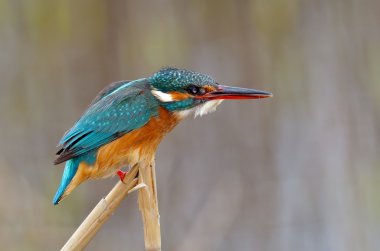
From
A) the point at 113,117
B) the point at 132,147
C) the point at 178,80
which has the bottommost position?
the point at 132,147

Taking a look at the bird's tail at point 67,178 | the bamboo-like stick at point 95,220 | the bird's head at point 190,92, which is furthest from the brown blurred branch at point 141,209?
the bird's head at point 190,92

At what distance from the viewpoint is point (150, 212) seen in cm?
205

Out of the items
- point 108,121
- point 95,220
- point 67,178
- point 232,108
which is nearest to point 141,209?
point 95,220

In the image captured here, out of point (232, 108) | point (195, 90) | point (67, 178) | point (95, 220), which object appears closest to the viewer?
point (95, 220)

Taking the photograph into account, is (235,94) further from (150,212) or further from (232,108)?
(232,108)

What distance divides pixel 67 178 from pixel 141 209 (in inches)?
14.5

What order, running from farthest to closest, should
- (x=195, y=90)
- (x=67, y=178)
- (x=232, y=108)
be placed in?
(x=232, y=108) < (x=195, y=90) < (x=67, y=178)

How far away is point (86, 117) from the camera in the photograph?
249 centimetres

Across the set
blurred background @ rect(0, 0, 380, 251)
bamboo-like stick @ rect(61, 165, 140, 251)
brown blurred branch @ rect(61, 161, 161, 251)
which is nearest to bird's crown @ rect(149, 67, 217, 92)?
brown blurred branch @ rect(61, 161, 161, 251)

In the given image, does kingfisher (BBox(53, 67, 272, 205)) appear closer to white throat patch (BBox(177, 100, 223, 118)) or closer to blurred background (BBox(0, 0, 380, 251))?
white throat patch (BBox(177, 100, 223, 118))

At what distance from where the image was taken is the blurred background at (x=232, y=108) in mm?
4070

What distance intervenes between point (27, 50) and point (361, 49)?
1.86m

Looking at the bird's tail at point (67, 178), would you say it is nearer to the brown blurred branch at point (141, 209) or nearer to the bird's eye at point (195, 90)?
the brown blurred branch at point (141, 209)

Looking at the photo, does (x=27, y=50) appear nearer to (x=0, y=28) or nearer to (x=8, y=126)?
(x=0, y=28)
